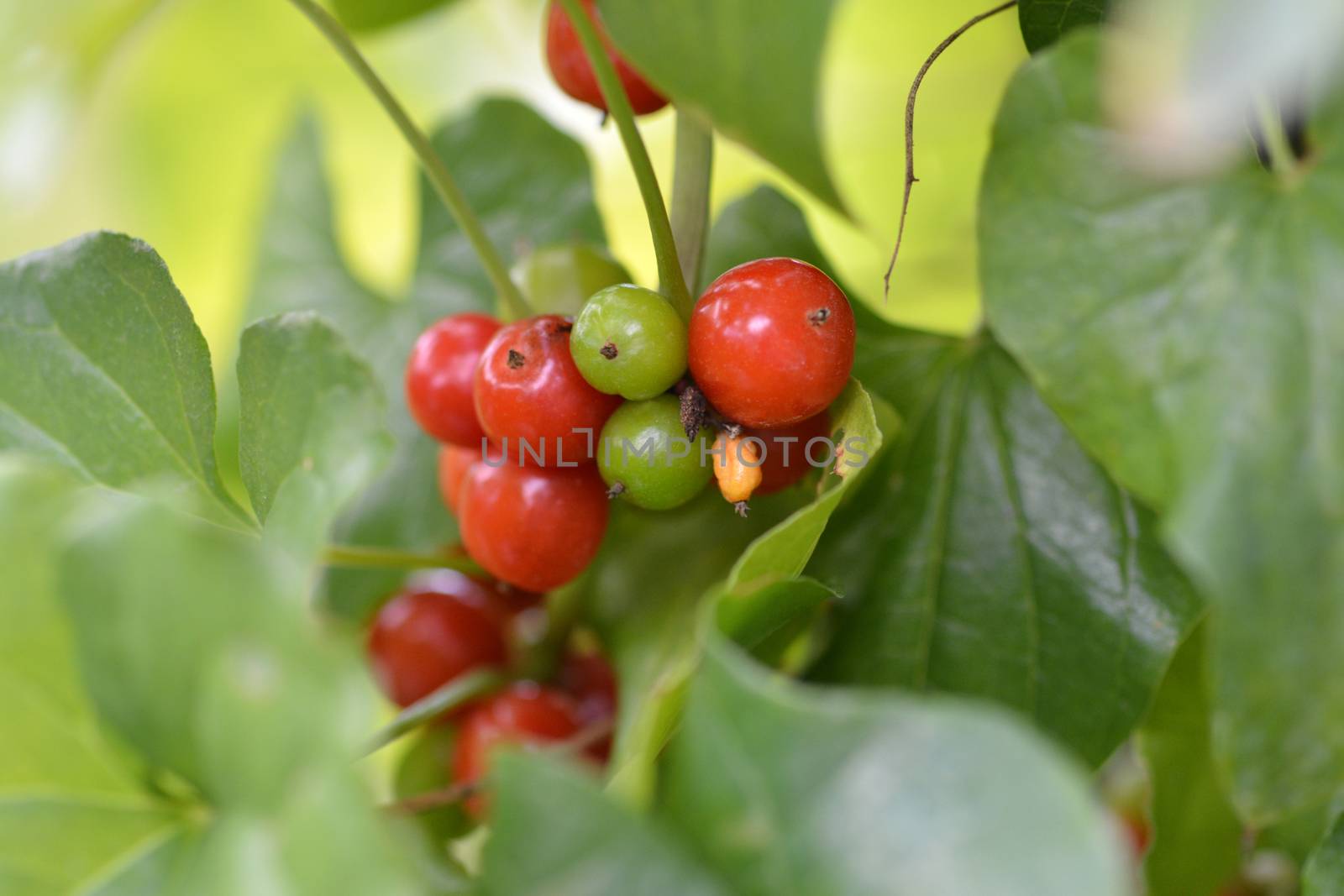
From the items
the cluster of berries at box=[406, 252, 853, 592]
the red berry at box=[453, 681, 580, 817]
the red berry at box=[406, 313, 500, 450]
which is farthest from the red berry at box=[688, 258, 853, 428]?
the red berry at box=[453, 681, 580, 817]

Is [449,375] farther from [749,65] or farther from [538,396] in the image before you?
[749,65]

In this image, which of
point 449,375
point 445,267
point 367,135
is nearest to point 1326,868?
point 449,375

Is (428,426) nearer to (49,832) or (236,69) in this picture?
(49,832)

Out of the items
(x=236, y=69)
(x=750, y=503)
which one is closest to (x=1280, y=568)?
(x=750, y=503)

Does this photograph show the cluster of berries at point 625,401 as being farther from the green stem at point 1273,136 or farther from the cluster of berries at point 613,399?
the green stem at point 1273,136

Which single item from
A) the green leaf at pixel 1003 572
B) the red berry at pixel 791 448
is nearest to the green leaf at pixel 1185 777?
the green leaf at pixel 1003 572

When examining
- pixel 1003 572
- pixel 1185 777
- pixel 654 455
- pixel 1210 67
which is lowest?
pixel 1185 777
